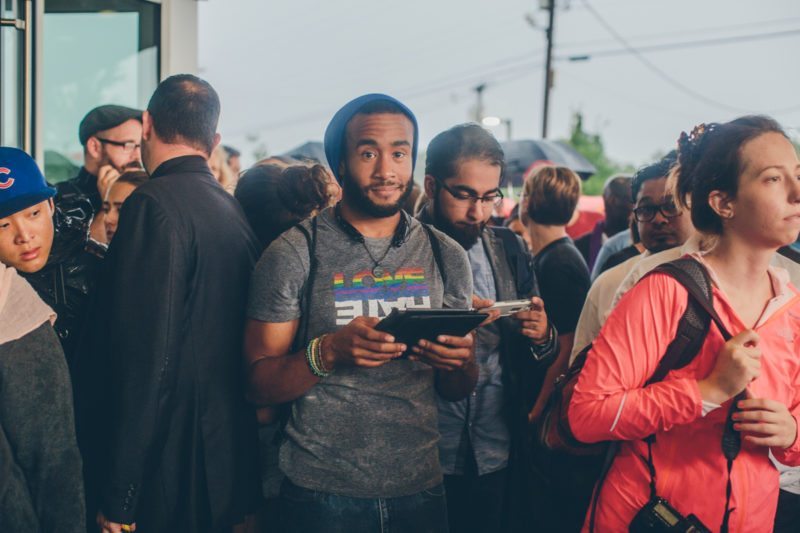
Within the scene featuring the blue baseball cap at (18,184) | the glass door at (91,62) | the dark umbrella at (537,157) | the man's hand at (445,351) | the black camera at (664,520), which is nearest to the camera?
the black camera at (664,520)

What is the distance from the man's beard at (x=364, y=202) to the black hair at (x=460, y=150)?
2.10 ft

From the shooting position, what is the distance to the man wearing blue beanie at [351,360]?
2.27m

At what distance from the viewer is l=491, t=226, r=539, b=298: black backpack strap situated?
3.15m

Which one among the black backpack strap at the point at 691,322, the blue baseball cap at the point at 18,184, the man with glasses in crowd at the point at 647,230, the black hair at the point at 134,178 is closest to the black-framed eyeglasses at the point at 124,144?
the black hair at the point at 134,178

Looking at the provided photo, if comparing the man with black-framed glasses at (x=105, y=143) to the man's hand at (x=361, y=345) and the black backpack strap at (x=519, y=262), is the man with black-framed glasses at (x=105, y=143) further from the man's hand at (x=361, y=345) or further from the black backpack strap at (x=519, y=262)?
the man's hand at (x=361, y=345)

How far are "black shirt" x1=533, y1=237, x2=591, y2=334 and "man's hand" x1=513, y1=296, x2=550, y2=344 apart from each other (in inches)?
26.2

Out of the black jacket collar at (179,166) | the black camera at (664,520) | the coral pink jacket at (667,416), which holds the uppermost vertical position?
the black jacket collar at (179,166)

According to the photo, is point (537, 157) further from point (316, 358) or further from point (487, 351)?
point (316, 358)

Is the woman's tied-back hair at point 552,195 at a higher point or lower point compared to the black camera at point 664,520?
higher

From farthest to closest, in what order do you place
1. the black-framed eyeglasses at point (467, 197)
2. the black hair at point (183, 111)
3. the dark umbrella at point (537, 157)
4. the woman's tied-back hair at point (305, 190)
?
the dark umbrella at point (537, 157) → the woman's tied-back hair at point (305, 190) → the black-framed eyeglasses at point (467, 197) → the black hair at point (183, 111)

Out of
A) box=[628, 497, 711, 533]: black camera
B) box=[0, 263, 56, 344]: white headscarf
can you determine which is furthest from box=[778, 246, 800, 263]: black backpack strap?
box=[0, 263, 56, 344]: white headscarf

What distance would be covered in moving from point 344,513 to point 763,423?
4.14 feet

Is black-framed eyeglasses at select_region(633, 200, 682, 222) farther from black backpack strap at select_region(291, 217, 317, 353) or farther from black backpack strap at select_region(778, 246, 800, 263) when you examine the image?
black backpack strap at select_region(291, 217, 317, 353)

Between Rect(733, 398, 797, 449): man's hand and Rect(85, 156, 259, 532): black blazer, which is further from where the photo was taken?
Rect(85, 156, 259, 532): black blazer
